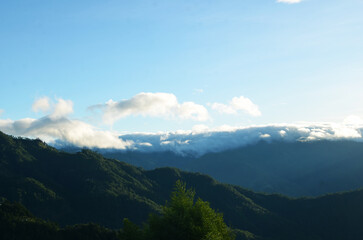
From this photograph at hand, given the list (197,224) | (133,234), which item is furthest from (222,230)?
(133,234)

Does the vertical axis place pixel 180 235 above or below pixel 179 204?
below

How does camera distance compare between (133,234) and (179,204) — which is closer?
(179,204)

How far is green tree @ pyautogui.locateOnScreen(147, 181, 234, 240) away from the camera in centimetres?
→ 9750

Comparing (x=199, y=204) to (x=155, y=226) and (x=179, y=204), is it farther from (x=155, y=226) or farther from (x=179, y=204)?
(x=155, y=226)

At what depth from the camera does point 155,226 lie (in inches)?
4107

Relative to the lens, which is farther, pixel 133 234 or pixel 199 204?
pixel 133 234

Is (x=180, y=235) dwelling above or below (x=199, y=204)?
Result: below

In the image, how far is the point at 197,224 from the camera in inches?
3903

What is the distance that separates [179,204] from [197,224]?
22.4ft

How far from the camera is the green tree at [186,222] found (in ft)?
320

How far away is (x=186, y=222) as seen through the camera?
9875cm

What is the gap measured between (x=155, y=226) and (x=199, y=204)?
1355 cm

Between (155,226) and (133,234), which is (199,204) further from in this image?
(133,234)

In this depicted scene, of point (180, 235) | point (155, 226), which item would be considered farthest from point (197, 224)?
point (155, 226)
